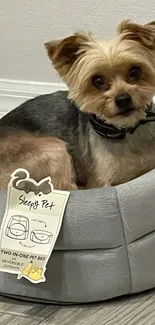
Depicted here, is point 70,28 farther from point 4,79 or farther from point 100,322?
point 100,322

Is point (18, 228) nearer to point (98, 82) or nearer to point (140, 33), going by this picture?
point (98, 82)

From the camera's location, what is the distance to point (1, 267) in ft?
6.02

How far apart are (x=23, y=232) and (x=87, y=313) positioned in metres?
0.32

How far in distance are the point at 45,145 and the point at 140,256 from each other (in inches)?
19.8

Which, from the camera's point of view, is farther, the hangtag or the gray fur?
the gray fur

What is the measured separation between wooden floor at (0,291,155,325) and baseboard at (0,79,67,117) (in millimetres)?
1171

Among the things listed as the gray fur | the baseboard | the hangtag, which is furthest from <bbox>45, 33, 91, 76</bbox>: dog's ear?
the baseboard

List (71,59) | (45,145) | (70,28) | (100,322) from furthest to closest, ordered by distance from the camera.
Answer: (70,28) → (45,145) → (71,59) → (100,322)

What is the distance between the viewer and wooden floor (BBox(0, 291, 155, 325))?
184cm

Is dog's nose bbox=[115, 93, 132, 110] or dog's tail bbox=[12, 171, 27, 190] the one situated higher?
dog's nose bbox=[115, 93, 132, 110]

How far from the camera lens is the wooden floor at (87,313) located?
72.4 inches

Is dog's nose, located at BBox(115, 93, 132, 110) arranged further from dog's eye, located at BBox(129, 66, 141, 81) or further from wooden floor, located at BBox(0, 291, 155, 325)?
wooden floor, located at BBox(0, 291, 155, 325)

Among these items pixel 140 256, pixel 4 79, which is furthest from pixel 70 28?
pixel 140 256

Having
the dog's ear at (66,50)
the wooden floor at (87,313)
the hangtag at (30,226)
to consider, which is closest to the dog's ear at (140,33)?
the dog's ear at (66,50)
